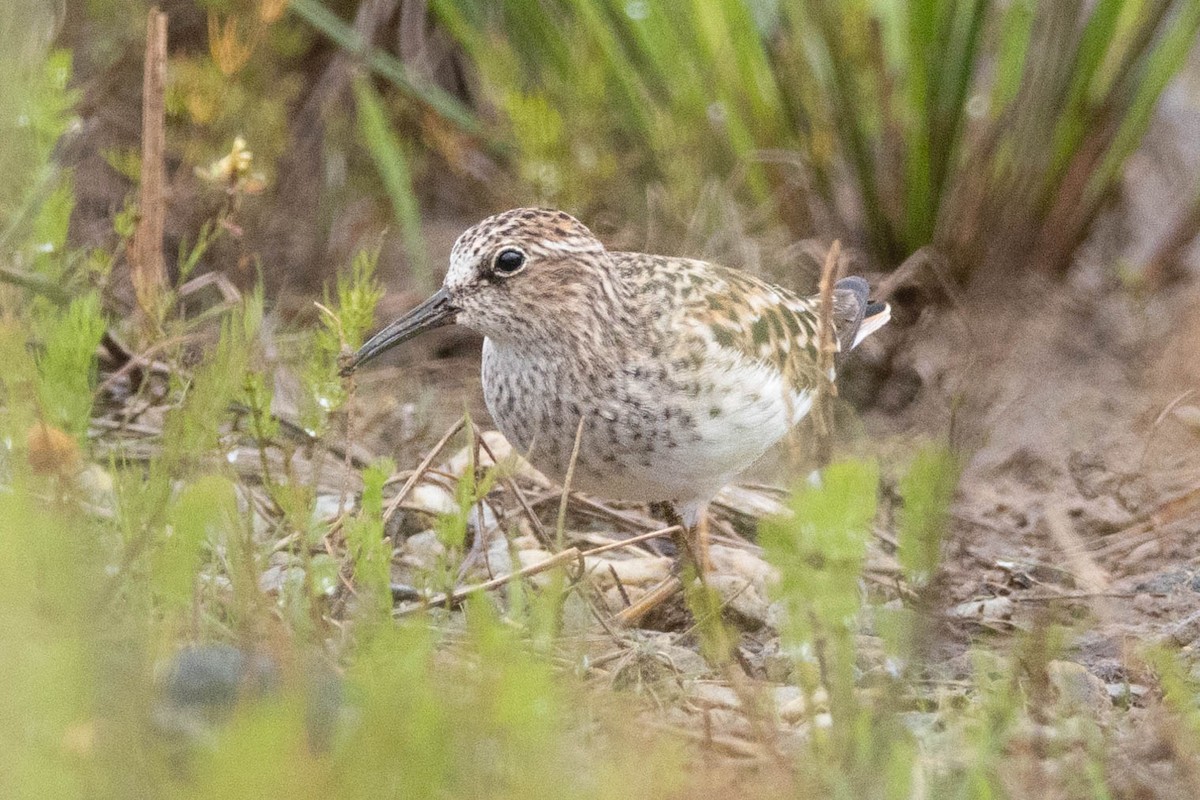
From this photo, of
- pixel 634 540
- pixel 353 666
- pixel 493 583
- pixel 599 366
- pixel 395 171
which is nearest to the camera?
pixel 353 666

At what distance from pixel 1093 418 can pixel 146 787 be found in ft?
13.2

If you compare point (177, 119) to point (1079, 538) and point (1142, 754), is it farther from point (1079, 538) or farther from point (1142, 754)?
point (1142, 754)

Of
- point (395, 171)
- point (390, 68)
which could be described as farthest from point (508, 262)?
point (390, 68)

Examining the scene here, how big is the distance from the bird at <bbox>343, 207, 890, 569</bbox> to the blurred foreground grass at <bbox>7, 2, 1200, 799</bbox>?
14.6 inches

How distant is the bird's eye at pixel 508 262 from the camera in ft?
12.0

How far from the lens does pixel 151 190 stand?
4.34 metres

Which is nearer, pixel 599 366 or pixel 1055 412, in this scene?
pixel 599 366

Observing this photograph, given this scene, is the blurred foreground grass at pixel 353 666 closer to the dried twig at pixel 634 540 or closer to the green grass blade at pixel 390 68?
the dried twig at pixel 634 540

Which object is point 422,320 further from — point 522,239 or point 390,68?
point 390,68

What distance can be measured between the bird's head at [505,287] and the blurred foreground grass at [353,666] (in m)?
0.32

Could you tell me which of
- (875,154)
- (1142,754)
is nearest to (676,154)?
(875,154)

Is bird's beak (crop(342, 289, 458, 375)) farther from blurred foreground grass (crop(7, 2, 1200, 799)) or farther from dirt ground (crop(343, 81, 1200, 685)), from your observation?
dirt ground (crop(343, 81, 1200, 685))

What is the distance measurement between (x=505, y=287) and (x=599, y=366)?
0.95 feet

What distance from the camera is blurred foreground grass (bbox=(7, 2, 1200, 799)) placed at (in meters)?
1.79
